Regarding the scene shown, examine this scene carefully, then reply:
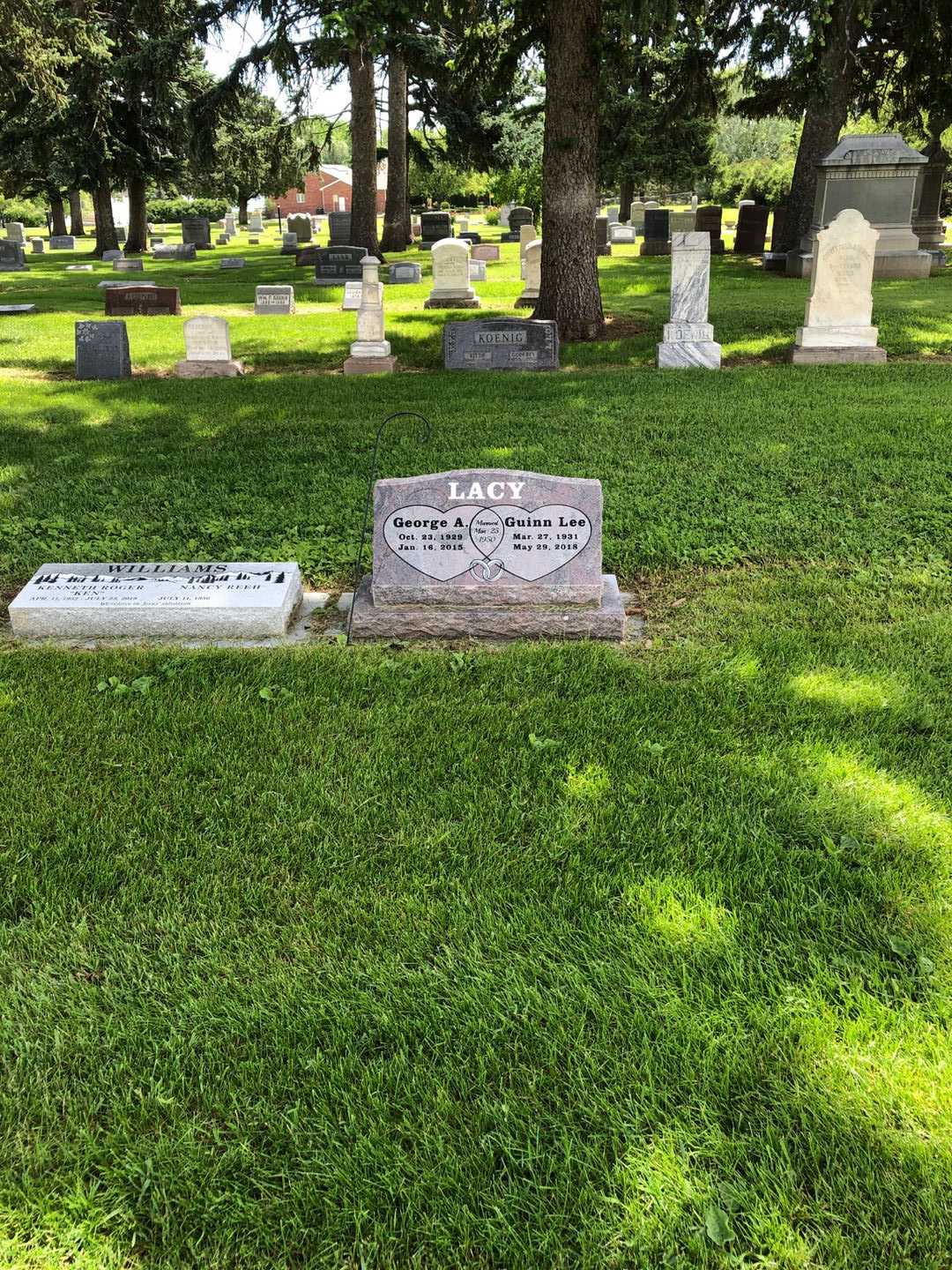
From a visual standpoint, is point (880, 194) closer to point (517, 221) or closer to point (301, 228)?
point (517, 221)

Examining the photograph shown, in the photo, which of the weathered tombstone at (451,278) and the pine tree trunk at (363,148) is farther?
the pine tree trunk at (363,148)

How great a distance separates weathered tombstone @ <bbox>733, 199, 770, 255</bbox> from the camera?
2688 centimetres

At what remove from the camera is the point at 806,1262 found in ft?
6.79

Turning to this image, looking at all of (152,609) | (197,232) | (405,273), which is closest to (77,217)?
(197,232)

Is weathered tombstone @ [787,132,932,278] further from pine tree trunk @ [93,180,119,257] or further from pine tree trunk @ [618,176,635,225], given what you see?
pine tree trunk @ [93,180,119,257]

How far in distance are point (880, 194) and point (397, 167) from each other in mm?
→ 16092

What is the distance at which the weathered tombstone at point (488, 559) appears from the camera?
5.13 metres

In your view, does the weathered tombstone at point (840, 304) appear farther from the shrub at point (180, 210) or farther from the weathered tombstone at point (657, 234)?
the shrub at point (180, 210)

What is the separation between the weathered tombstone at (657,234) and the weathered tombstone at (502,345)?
19.0 m

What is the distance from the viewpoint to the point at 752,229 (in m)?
27.1

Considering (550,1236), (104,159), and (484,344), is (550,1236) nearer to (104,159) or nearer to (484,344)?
(484,344)

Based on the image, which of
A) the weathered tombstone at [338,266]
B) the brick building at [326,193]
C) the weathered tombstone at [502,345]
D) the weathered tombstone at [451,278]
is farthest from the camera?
the brick building at [326,193]

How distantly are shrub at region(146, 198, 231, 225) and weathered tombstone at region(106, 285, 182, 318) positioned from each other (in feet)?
148

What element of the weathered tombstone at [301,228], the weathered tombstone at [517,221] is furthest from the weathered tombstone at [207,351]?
the weathered tombstone at [301,228]
